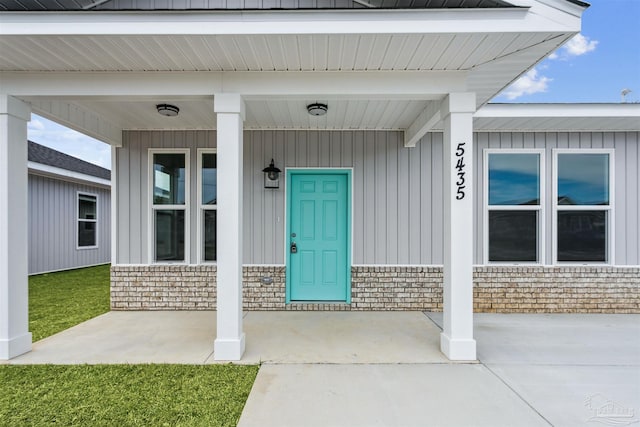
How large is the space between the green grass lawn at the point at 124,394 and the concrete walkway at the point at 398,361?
184 mm

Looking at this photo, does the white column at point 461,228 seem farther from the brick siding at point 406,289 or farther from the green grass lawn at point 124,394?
the green grass lawn at point 124,394

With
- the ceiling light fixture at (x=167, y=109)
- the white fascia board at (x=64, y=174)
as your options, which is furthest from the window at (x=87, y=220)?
the ceiling light fixture at (x=167, y=109)

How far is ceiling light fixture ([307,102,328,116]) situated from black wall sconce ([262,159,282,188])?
109cm

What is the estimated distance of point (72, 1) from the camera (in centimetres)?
285

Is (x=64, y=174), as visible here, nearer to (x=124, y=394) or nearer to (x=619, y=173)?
(x=124, y=394)

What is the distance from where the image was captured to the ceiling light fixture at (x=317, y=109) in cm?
377

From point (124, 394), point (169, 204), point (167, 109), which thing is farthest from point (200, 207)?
point (124, 394)

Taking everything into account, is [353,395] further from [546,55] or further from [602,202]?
[602,202]

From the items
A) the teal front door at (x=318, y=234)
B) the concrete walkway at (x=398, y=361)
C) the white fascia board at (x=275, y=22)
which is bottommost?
the concrete walkway at (x=398, y=361)

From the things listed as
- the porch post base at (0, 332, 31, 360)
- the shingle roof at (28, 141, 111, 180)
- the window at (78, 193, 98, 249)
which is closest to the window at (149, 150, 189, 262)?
the porch post base at (0, 332, 31, 360)

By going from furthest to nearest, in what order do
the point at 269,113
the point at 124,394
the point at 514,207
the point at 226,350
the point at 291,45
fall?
the point at 514,207, the point at 269,113, the point at 226,350, the point at 291,45, the point at 124,394

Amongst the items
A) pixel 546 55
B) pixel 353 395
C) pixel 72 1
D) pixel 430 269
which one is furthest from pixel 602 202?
pixel 72 1

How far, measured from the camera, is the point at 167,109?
385 cm

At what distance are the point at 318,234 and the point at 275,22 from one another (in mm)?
2987
